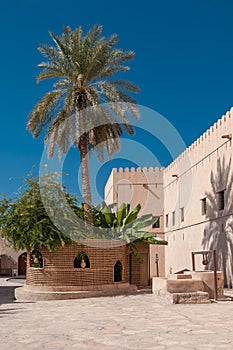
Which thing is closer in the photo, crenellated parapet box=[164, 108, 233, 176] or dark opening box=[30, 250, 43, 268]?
dark opening box=[30, 250, 43, 268]

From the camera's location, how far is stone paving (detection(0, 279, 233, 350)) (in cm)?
680

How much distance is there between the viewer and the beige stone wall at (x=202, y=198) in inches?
709

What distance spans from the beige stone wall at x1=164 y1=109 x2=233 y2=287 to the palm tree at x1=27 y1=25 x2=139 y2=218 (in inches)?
160

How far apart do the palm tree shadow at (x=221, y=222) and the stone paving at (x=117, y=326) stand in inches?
210

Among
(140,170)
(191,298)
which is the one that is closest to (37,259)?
(191,298)

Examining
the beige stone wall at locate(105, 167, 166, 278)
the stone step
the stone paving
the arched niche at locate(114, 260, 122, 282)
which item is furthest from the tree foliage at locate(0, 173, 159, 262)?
the beige stone wall at locate(105, 167, 166, 278)

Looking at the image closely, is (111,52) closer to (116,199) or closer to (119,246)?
(119,246)

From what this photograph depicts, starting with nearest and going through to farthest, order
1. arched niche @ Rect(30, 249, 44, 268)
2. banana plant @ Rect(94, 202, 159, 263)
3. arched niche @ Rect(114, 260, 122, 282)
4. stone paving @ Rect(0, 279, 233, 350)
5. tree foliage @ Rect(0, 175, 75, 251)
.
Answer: stone paving @ Rect(0, 279, 233, 350) → tree foliage @ Rect(0, 175, 75, 251) → arched niche @ Rect(30, 249, 44, 268) → arched niche @ Rect(114, 260, 122, 282) → banana plant @ Rect(94, 202, 159, 263)

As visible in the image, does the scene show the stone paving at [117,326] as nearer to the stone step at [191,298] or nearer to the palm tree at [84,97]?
the stone step at [191,298]

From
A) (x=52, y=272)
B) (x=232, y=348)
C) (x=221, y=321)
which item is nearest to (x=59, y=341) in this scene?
(x=232, y=348)

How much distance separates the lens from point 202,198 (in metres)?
21.0

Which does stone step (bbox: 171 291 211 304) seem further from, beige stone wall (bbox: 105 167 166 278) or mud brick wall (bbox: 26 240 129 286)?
beige stone wall (bbox: 105 167 166 278)

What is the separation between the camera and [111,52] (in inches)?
706

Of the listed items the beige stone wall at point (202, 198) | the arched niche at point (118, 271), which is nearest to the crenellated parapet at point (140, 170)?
the beige stone wall at point (202, 198)
